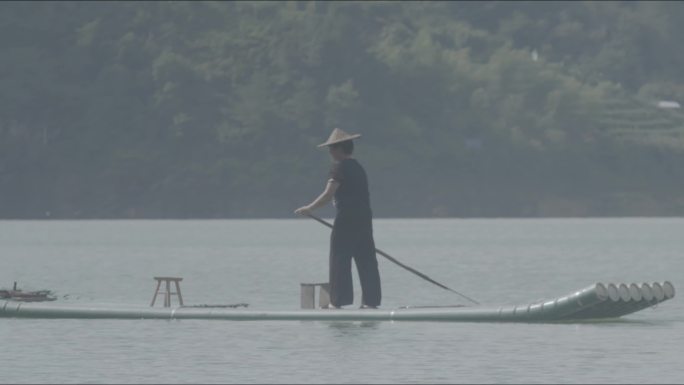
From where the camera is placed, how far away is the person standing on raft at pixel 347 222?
26.1 metres

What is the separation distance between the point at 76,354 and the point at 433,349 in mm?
4199

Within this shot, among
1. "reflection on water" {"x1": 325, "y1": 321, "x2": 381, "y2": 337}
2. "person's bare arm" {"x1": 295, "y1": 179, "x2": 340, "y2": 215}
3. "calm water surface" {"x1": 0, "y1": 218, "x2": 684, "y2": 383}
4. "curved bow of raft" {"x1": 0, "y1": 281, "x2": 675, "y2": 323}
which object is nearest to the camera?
"calm water surface" {"x1": 0, "y1": 218, "x2": 684, "y2": 383}

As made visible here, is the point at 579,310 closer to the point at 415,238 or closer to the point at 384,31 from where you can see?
the point at 415,238

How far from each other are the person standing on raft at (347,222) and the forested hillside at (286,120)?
123911mm

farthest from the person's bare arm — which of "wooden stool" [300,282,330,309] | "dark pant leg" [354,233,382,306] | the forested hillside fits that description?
the forested hillside

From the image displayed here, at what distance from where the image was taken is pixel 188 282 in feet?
156

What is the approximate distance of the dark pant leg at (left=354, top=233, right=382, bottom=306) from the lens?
2625cm

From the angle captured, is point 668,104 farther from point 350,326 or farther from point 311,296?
point 311,296

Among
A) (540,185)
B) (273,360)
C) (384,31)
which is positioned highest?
(384,31)

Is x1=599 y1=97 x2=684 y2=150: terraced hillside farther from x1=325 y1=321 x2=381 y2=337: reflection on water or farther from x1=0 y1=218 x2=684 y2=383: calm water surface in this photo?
x1=325 y1=321 x2=381 y2=337: reflection on water

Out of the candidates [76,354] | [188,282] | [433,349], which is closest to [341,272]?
[433,349]

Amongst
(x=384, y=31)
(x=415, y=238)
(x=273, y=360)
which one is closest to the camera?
(x=273, y=360)

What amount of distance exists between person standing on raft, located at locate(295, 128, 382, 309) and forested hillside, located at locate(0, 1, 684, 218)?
12391 cm

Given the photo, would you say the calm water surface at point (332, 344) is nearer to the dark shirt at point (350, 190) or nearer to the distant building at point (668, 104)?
the dark shirt at point (350, 190)
